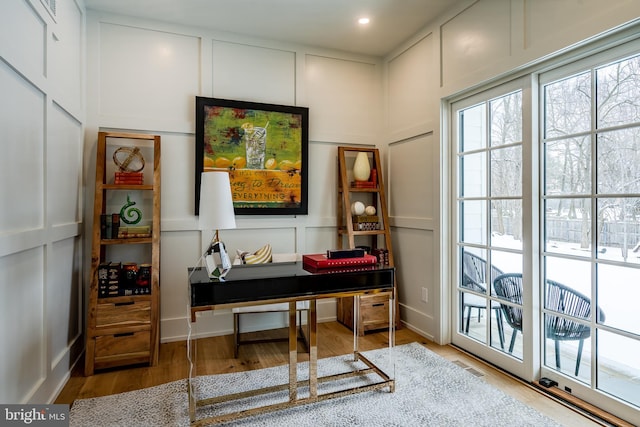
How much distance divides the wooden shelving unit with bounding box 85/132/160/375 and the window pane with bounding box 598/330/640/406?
9.57ft

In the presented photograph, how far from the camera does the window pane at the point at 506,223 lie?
2492 millimetres

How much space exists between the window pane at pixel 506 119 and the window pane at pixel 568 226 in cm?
54

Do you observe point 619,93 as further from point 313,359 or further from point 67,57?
point 67,57

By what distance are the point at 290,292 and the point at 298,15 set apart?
2.33 metres

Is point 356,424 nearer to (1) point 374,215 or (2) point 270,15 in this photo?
(1) point 374,215

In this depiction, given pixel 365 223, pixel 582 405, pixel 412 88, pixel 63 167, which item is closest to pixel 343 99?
pixel 412 88

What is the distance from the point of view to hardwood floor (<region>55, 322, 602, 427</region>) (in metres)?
2.21

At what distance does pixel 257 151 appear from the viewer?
336 cm

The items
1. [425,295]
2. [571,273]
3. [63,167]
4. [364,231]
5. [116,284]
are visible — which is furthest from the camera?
[364,231]

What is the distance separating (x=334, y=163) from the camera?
375 cm

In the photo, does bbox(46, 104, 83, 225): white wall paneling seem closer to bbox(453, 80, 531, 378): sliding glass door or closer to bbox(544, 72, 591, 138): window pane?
bbox(453, 80, 531, 378): sliding glass door

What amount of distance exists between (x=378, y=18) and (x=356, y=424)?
9.94 ft

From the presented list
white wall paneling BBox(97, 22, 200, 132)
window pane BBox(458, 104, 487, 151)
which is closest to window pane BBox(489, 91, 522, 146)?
window pane BBox(458, 104, 487, 151)

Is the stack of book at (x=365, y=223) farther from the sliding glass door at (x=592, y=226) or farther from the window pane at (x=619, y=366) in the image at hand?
the window pane at (x=619, y=366)
